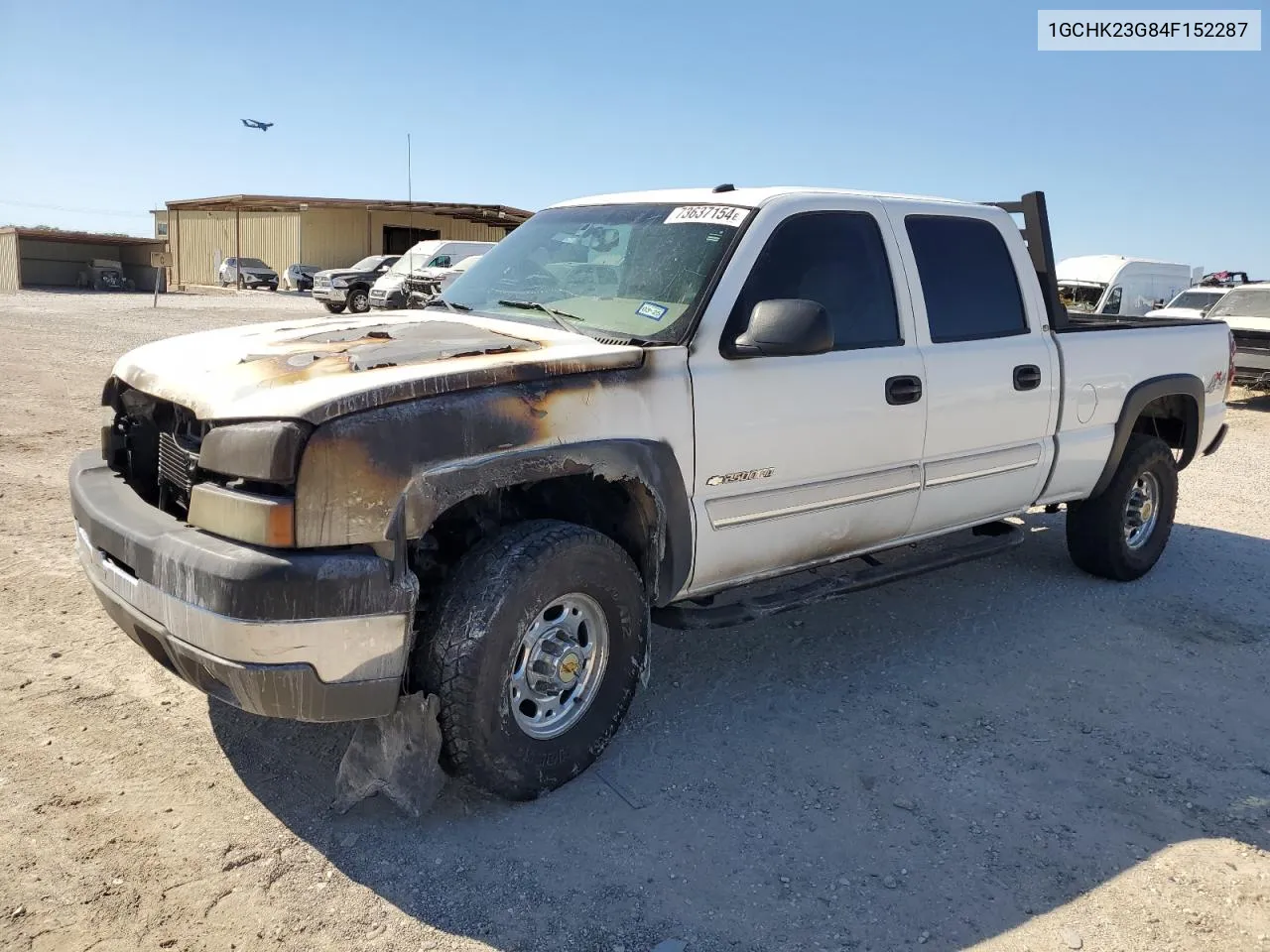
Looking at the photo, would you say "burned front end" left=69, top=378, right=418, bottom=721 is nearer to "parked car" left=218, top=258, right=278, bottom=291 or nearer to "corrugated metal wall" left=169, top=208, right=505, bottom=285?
"corrugated metal wall" left=169, top=208, right=505, bottom=285

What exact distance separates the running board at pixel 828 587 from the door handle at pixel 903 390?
2.45ft

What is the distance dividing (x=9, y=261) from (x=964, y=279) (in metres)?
50.6

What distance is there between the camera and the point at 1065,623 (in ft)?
16.9

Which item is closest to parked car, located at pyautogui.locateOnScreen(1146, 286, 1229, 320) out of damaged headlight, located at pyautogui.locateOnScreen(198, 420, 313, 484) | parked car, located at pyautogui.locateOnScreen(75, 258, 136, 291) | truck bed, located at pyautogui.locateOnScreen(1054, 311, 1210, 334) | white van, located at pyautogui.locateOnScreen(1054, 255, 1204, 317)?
white van, located at pyautogui.locateOnScreen(1054, 255, 1204, 317)

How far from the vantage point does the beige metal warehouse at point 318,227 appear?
3931cm

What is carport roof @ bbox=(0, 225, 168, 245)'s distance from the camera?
44869 millimetres

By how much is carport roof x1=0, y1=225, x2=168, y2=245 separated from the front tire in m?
50.6

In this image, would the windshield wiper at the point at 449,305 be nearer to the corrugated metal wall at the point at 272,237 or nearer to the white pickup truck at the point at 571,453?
the white pickup truck at the point at 571,453

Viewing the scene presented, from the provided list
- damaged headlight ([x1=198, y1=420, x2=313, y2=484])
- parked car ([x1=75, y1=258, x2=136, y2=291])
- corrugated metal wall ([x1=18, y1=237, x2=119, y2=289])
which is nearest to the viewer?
damaged headlight ([x1=198, y1=420, x2=313, y2=484])

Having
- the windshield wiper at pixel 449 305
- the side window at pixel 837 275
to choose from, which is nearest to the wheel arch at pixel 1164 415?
the side window at pixel 837 275

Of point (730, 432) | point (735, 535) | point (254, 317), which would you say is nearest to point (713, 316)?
point (730, 432)

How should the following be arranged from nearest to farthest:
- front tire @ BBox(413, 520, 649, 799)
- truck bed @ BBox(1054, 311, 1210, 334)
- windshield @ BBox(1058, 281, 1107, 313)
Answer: front tire @ BBox(413, 520, 649, 799) → truck bed @ BBox(1054, 311, 1210, 334) → windshield @ BBox(1058, 281, 1107, 313)

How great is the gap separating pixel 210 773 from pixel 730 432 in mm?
2099

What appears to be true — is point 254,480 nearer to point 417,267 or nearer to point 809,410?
point 809,410
